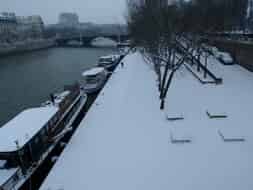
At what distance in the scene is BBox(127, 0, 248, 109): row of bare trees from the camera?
14391 millimetres

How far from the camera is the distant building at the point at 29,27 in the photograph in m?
94.1

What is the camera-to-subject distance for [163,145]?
9.75 m

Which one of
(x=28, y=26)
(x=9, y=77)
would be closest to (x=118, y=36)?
(x=9, y=77)

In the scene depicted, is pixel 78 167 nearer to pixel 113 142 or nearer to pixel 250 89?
pixel 113 142

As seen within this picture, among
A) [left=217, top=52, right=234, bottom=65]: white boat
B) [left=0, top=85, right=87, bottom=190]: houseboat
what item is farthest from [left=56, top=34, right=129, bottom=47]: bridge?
[left=0, top=85, right=87, bottom=190]: houseboat

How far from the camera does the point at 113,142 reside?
10.2 m

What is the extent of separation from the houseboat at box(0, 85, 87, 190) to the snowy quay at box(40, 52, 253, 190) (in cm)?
111

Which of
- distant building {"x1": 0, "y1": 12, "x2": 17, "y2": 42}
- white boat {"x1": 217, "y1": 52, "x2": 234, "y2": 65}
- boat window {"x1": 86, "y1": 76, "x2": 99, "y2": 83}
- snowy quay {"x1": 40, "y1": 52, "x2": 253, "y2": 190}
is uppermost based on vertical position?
distant building {"x1": 0, "y1": 12, "x2": 17, "y2": 42}

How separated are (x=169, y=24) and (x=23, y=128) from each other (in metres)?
10.2

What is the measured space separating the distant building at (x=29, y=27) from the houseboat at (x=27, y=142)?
89.5 m

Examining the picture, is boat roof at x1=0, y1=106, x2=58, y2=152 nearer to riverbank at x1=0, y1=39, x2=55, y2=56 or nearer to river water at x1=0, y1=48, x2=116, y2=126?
river water at x1=0, y1=48, x2=116, y2=126

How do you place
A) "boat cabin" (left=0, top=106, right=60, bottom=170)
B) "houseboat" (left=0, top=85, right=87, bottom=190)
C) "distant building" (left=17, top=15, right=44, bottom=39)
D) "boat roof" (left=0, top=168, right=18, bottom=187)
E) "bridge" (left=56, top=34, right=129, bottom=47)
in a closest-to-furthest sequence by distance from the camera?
"boat roof" (left=0, top=168, right=18, bottom=187) → "houseboat" (left=0, top=85, right=87, bottom=190) → "boat cabin" (left=0, top=106, right=60, bottom=170) → "bridge" (left=56, top=34, right=129, bottom=47) → "distant building" (left=17, top=15, right=44, bottom=39)

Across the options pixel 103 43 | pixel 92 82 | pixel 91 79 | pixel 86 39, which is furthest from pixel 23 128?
pixel 103 43

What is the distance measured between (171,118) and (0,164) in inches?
331
